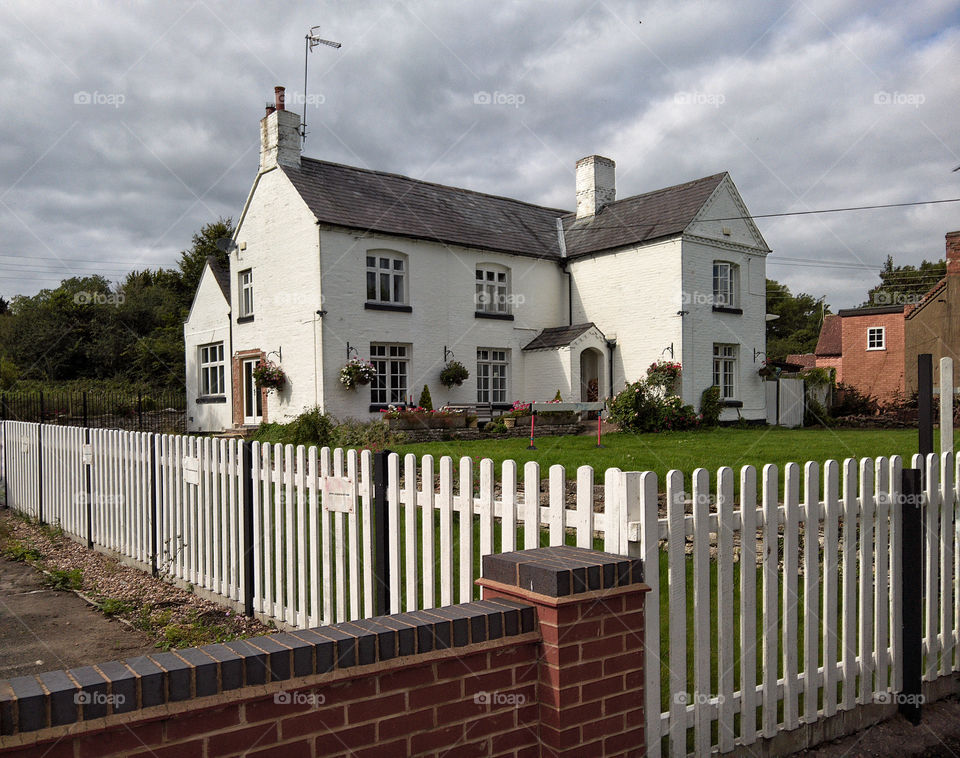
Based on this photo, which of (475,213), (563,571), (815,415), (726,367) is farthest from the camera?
(815,415)

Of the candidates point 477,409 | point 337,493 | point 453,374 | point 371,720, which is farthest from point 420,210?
point 371,720

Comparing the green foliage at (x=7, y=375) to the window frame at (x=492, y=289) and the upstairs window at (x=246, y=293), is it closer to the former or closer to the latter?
the upstairs window at (x=246, y=293)

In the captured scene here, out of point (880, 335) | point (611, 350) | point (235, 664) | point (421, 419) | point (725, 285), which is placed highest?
point (725, 285)

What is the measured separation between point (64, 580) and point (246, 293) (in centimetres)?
1693

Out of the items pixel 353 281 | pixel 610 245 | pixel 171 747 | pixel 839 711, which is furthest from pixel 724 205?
pixel 171 747

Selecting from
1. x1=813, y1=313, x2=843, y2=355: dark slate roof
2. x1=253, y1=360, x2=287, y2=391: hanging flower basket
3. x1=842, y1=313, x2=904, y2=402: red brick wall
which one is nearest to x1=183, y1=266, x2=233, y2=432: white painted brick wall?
x1=253, y1=360, x2=287, y2=391: hanging flower basket

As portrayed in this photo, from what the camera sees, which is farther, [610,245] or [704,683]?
[610,245]

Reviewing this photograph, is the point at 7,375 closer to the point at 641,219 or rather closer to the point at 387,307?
the point at 387,307

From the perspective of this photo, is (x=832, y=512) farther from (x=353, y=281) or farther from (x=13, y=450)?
(x=353, y=281)

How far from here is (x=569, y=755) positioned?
9.19 feet

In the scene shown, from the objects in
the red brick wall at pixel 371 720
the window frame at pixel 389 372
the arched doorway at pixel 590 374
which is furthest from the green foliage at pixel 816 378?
the red brick wall at pixel 371 720

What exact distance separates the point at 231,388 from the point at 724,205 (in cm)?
1699

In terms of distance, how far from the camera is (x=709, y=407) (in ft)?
75.4

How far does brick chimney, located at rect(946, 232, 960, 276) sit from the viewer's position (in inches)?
1139
